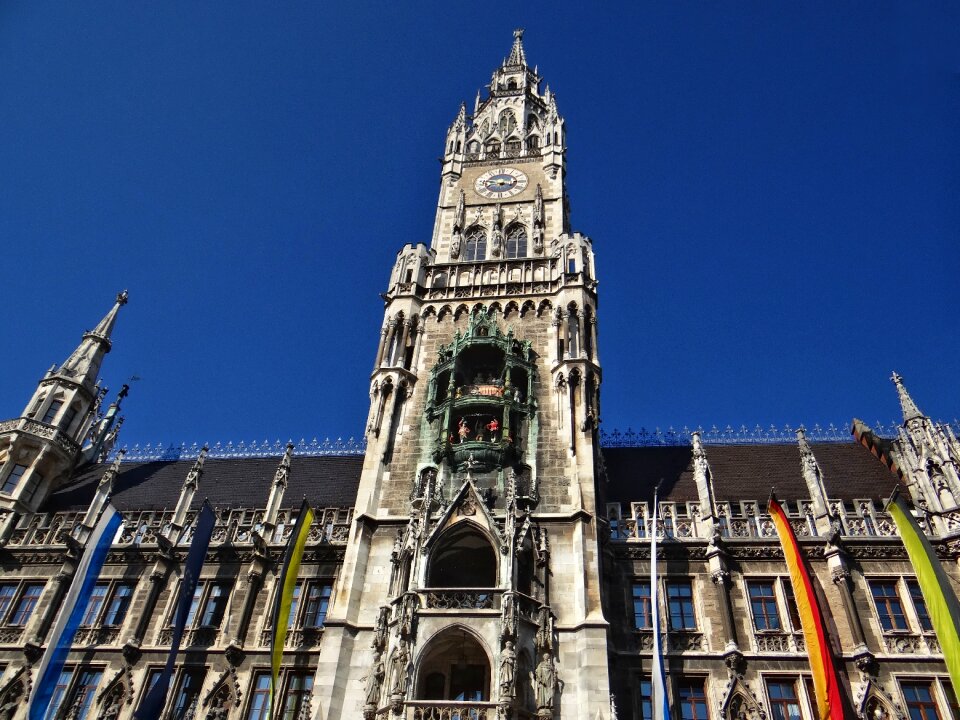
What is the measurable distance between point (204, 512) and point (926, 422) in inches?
1043

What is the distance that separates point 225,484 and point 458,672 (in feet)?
55.9

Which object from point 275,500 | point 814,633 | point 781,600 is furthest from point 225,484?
point 814,633

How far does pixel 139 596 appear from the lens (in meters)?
28.0

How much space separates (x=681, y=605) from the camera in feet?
82.6

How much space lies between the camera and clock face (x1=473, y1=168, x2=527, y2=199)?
4044cm

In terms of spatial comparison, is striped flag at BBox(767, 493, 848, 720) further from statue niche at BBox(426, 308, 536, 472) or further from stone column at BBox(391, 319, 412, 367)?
stone column at BBox(391, 319, 412, 367)

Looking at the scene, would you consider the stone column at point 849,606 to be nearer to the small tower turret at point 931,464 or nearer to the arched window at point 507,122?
the small tower turret at point 931,464

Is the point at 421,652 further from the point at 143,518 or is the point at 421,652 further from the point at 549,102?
the point at 549,102

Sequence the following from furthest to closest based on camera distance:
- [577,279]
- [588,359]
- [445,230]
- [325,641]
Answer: [445,230]
[577,279]
[588,359]
[325,641]

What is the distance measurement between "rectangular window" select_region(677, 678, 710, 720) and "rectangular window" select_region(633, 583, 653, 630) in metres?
2.02

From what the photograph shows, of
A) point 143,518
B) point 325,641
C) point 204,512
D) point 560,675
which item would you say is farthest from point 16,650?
point 560,675

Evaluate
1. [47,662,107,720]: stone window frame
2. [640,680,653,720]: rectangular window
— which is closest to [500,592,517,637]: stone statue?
[640,680,653,720]: rectangular window

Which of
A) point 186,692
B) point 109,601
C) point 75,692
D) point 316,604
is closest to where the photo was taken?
point 186,692

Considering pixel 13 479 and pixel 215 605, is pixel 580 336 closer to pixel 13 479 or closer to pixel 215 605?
pixel 215 605
